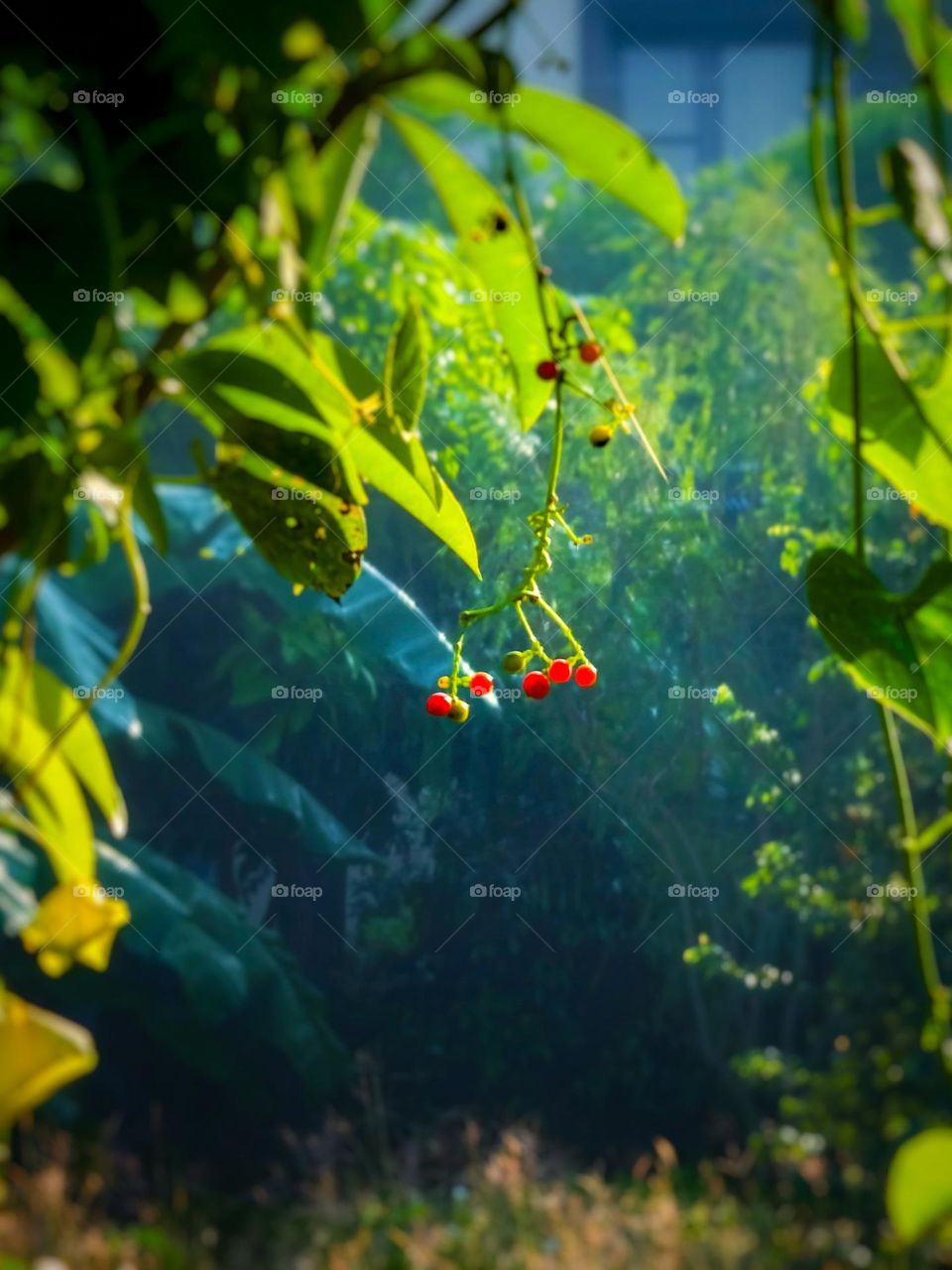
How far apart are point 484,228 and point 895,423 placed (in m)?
0.13

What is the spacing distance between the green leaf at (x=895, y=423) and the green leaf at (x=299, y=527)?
153 mm

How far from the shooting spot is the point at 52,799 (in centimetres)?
27

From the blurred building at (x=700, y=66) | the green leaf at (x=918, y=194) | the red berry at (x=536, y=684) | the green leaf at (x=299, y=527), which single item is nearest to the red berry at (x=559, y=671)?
the red berry at (x=536, y=684)

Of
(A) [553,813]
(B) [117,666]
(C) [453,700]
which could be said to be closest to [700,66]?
(A) [553,813]

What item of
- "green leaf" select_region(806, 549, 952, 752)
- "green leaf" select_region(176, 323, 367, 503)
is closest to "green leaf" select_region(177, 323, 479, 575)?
"green leaf" select_region(176, 323, 367, 503)

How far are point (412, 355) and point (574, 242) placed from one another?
84 centimetres

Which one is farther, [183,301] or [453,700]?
[453,700]

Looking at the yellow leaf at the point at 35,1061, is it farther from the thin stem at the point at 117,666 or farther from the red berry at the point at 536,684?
the red berry at the point at 536,684

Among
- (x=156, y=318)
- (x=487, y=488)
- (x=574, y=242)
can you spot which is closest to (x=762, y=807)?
(x=487, y=488)

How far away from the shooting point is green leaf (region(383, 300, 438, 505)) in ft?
1.01

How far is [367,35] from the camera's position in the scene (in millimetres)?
264

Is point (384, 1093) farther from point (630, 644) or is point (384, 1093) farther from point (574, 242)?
point (574, 242)

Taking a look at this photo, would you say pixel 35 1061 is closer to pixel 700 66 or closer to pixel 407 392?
pixel 407 392

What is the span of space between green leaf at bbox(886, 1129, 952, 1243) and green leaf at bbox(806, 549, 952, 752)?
0.12m
